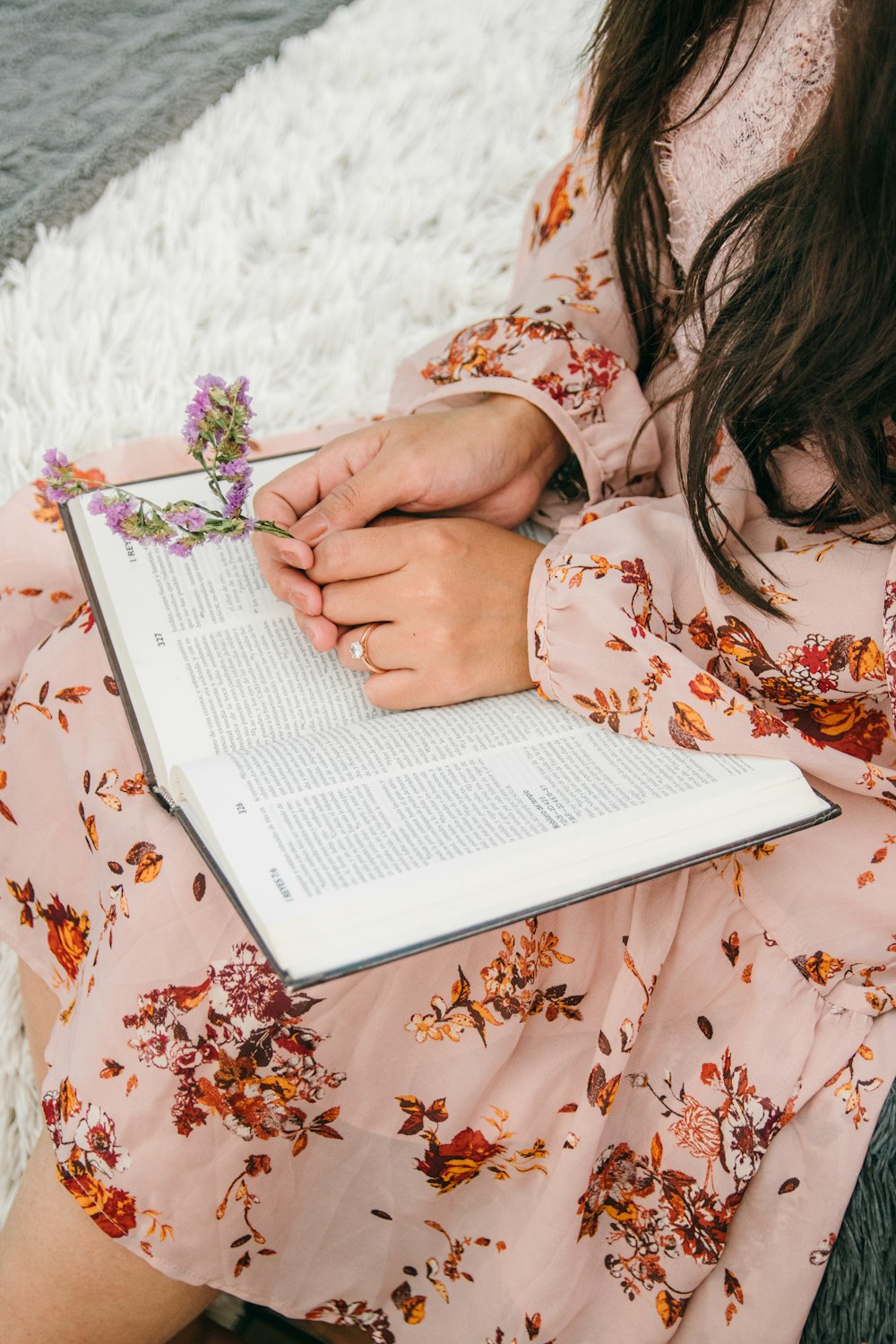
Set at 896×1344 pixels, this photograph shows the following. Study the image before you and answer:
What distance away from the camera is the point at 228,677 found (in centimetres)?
56

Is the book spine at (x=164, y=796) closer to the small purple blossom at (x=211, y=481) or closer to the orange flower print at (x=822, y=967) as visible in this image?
the small purple blossom at (x=211, y=481)

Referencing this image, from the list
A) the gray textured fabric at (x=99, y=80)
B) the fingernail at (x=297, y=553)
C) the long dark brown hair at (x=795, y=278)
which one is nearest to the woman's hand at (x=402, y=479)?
the fingernail at (x=297, y=553)

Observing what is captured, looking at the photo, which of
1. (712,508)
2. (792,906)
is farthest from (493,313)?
(792,906)

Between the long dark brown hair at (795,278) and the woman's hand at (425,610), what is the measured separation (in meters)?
0.12

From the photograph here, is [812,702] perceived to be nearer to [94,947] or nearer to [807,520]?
[807,520]

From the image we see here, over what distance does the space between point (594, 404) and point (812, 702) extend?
0.79 feet

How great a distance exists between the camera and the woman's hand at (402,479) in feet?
1.91

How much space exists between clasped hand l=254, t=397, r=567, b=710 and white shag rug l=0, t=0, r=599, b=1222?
0.40 m

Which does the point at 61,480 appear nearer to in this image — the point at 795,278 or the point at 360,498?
the point at 360,498

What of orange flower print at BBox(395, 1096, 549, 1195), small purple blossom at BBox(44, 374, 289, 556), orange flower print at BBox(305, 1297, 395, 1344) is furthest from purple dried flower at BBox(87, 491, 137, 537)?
orange flower print at BBox(305, 1297, 395, 1344)

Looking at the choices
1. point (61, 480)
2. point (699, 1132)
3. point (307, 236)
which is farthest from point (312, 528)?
point (307, 236)

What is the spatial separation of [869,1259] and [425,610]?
15.4 inches

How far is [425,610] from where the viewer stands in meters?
0.57

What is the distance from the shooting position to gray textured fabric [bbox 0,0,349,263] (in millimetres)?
1054
